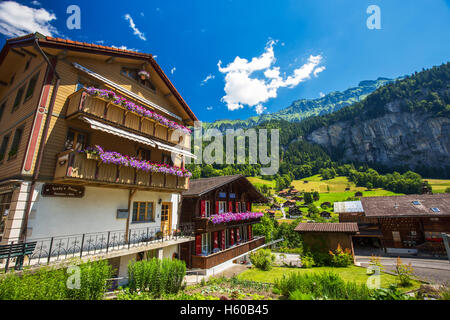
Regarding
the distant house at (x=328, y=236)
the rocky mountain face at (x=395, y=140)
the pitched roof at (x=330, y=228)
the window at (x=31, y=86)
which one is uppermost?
the rocky mountain face at (x=395, y=140)

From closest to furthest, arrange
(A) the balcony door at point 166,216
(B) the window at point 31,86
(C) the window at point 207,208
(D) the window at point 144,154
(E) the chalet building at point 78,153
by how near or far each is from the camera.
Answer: (E) the chalet building at point 78,153 → (B) the window at point 31,86 → (D) the window at point 144,154 → (A) the balcony door at point 166,216 → (C) the window at point 207,208

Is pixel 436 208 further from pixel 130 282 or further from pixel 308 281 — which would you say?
pixel 130 282

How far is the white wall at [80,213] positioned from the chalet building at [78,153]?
0.13 ft

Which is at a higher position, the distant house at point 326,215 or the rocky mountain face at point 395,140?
the rocky mountain face at point 395,140

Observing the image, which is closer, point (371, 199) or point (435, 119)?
point (371, 199)

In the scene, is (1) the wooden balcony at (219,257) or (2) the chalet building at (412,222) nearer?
(1) the wooden balcony at (219,257)

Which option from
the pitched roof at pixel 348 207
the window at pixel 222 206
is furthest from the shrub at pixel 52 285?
the pitched roof at pixel 348 207

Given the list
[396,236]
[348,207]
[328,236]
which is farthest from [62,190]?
[348,207]

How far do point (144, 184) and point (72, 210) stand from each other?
150 inches

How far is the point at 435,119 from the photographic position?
429 feet

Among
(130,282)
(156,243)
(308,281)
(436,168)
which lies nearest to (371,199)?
(308,281)

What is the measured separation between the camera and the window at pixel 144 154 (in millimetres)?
15003

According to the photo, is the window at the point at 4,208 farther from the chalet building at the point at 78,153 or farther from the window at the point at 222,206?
the window at the point at 222,206

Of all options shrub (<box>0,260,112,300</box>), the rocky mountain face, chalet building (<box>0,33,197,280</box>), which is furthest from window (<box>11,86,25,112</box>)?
the rocky mountain face
